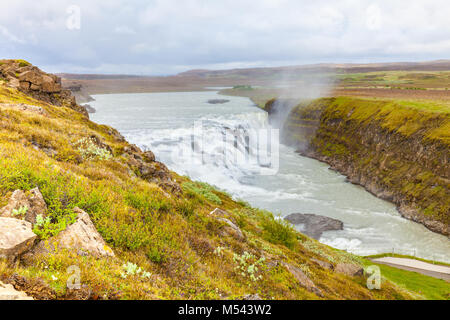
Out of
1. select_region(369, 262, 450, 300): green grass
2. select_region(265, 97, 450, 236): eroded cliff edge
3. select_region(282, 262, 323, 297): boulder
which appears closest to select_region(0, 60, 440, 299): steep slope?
select_region(282, 262, 323, 297): boulder

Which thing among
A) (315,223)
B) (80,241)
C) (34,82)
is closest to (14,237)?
(80,241)

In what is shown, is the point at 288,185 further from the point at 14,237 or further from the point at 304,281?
the point at 14,237

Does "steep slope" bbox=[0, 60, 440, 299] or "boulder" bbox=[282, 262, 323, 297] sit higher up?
"steep slope" bbox=[0, 60, 440, 299]

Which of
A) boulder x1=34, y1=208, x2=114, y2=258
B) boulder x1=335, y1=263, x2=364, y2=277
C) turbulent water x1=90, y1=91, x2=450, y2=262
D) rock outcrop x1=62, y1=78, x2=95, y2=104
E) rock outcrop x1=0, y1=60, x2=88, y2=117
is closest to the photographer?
boulder x1=34, y1=208, x2=114, y2=258

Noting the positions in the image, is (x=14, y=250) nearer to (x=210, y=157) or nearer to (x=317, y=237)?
(x=317, y=237)

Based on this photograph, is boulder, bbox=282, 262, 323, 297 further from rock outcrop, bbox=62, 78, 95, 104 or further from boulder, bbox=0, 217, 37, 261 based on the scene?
rock outcrop, bbox=62, 78, 95, 104

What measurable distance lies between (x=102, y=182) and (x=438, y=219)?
102 ft

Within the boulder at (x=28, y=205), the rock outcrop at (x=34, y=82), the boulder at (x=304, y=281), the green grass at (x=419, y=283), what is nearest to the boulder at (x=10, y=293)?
the boulder at (x=28, y=205)

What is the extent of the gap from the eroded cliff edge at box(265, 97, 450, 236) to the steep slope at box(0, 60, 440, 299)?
22.9 meters

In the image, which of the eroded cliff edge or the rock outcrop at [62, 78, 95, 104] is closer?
the eroded cliff edge

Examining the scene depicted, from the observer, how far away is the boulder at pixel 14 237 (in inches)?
146

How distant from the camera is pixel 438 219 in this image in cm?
2527

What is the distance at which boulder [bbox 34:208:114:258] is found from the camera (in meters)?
4.26

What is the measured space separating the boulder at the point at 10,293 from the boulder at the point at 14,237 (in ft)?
2.39
